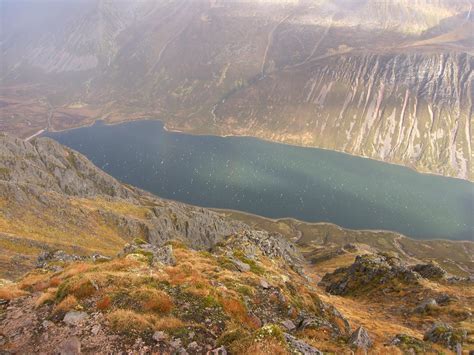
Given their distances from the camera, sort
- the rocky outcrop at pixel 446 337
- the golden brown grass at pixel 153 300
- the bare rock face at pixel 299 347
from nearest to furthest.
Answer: the bare rock face at pixel 299 347, the golden brown grass at pixel 153 300, the rocky outcrop at pixel 446 337

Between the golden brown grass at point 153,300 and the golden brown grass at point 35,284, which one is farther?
the golden brown grass at point 35,284

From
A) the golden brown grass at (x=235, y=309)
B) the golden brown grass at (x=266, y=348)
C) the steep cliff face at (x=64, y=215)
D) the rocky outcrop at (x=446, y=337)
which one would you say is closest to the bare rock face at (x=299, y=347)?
the golden brown grass at (x=266, y=348)

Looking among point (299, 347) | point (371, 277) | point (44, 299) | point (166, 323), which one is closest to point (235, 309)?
point (166, 323)

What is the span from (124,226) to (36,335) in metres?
74.4

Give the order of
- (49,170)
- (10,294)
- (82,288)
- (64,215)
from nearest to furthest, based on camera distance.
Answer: (82,288) → (10,294) → (64,215) → (49,170)

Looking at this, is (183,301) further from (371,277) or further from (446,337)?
(371,277)

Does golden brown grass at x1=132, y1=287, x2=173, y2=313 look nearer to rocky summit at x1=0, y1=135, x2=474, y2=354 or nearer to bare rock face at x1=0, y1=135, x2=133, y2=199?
rocky summit at x1=0, y1=135, x2=474, y2=354

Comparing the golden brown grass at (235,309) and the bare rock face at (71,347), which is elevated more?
the bare rock face at (71,347)

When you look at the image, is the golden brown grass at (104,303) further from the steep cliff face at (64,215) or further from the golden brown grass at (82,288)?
the steep cliff face at (64,215)

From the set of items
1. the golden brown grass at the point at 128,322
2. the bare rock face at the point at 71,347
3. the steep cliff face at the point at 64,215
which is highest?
the golden brown grass at the point at 128,322

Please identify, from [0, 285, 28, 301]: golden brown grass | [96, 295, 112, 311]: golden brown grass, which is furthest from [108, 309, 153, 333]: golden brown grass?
[0, 285, 28, 301]: golden brown grass

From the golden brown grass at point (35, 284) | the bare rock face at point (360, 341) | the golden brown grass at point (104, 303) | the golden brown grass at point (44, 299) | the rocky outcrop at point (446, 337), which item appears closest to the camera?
the golden brown grass at point (104, 303)

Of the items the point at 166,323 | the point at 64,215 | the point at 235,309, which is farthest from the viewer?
the point at 64,215

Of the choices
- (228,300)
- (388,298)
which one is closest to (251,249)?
(388,298)
